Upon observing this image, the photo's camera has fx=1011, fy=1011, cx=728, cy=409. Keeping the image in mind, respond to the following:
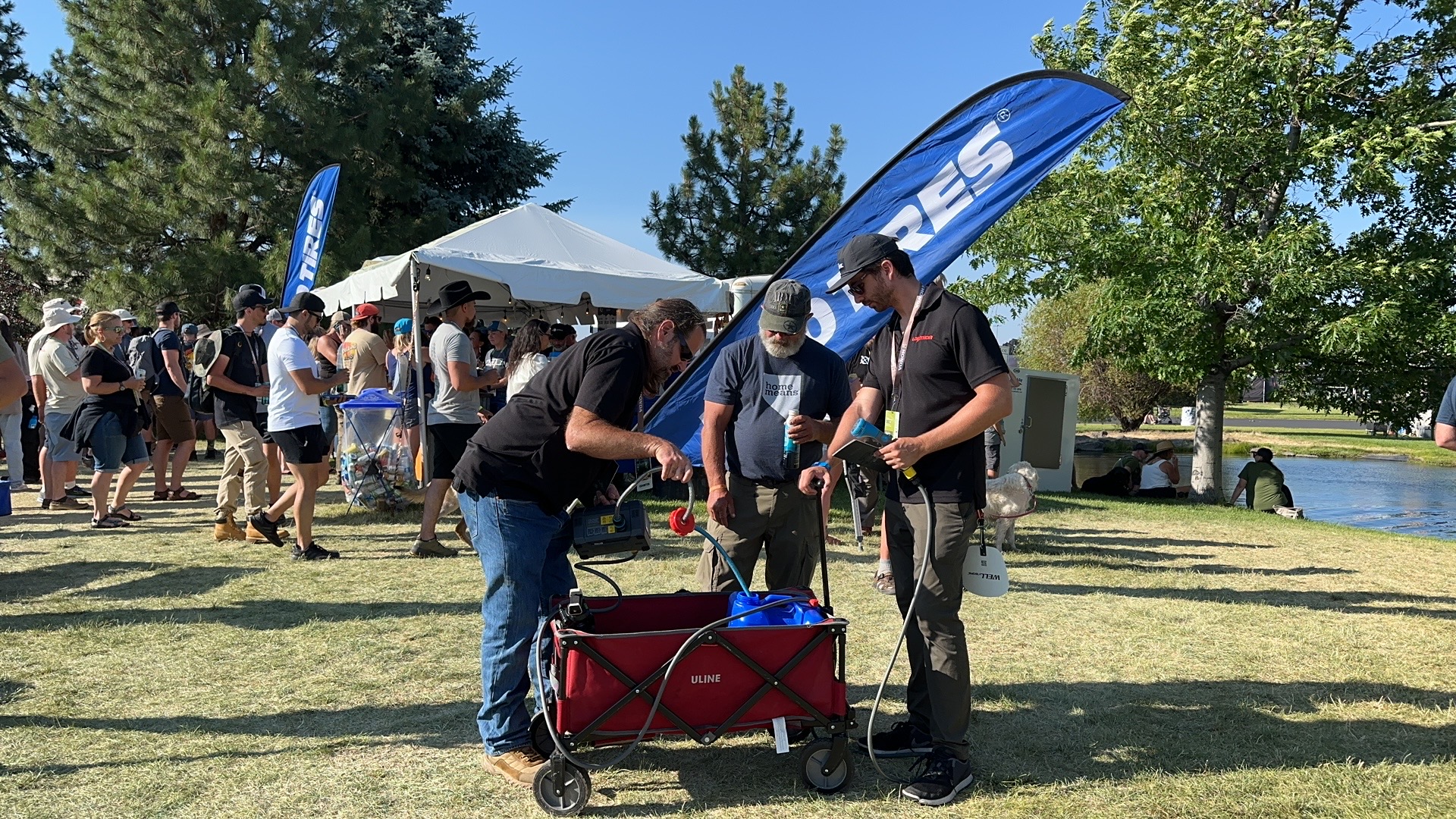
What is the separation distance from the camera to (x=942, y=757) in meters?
3.31

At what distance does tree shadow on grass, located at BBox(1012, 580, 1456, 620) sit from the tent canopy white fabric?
4.83 metres

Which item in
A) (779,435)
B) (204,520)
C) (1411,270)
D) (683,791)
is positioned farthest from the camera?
(1411,270)

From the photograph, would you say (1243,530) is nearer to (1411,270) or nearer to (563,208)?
(1411,270)

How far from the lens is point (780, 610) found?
11.2 ft

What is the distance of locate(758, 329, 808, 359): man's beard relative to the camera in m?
4.01

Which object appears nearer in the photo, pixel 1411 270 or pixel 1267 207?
pixel 1411 270

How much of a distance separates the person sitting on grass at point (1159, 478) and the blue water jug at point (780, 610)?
1317 centimetres

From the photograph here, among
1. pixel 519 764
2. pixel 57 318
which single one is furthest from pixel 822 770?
pixel 57 318

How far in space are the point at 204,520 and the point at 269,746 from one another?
18.6 feet

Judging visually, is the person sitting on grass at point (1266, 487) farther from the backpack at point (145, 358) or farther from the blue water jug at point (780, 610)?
the backpack at point (145, 358)

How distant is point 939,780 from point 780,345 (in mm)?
1704

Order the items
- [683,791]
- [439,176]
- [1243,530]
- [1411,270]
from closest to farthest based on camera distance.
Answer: [683,791] → [1243,530] → [1411,270] → [439,176]

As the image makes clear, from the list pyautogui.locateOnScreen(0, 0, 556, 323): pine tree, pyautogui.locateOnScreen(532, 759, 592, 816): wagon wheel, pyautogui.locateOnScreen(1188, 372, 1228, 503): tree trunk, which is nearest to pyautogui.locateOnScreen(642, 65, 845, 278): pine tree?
pyautogui.locateOnScreen(0, 0, 556, 323): pine tree

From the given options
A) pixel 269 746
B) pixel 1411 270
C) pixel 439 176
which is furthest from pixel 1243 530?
pixel 439 176
